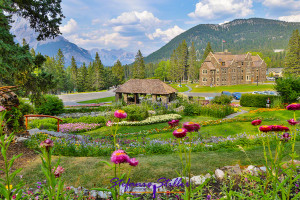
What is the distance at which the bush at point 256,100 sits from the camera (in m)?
22.7

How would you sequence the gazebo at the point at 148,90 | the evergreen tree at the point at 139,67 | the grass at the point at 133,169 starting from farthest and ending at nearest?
the evergreen tree at the point at 139,67 → the gazebo at the point at 148,90 → the grass at the point at 133,169

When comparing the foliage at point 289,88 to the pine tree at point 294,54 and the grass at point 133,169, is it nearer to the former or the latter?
the grass at point 133,169

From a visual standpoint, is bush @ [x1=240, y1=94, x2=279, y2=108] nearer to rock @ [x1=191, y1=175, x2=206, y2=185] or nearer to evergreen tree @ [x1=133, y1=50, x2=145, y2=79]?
rock @ [x1=191, y1=175, x2=206, y2=185]

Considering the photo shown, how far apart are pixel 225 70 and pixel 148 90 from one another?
37.9m

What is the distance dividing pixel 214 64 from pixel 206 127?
1789 inches

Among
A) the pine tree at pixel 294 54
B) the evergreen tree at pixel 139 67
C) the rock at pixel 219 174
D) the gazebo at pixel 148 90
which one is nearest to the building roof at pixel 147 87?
the gazebo at pixel 148 90

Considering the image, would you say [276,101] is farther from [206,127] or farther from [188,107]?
[206,127]

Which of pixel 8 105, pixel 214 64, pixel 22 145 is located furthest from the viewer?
pixel 214 64

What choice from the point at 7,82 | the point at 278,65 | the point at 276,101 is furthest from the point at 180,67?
the point at 278,65

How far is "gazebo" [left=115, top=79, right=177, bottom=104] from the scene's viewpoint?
22.9 metres

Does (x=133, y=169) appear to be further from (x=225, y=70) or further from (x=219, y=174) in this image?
Answer: (x=225, y=70)

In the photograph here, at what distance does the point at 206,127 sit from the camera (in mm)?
13023

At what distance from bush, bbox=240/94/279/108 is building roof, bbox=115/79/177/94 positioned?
9.25 meters

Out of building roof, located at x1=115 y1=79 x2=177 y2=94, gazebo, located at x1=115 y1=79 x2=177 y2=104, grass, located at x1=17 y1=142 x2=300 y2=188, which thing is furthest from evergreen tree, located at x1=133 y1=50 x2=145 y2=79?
grass, located at x1=17 y1=142 x2=300 y2=188
